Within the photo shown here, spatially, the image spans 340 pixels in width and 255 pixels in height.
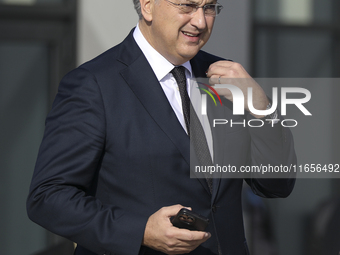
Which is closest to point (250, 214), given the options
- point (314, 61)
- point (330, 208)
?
point (330, 208)

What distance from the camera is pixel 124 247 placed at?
1.61 meters

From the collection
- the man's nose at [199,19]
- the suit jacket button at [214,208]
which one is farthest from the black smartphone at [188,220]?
the man's nose at [199,19]

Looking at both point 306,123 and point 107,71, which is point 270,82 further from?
point 107,71

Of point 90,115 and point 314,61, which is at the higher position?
point 314,61

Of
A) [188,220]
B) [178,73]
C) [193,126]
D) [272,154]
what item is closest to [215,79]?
[178,73]

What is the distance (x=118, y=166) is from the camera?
1721 mm

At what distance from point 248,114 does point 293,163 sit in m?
0.33

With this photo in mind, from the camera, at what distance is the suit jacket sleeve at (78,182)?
161cm

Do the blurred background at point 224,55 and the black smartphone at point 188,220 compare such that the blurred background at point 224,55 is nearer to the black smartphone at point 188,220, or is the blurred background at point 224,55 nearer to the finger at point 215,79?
the finger at point 215,79

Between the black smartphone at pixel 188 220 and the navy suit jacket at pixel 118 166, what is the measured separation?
147 mm

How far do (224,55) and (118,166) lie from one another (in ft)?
10.3

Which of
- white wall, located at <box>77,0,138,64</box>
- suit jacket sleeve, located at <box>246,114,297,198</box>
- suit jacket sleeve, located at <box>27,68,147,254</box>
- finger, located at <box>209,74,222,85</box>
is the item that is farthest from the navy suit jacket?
white wall, located at <box>77,0,138,64</box>

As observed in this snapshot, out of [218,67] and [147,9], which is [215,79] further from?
[147,9]

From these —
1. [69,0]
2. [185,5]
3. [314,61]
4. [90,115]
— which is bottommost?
[90,115]
